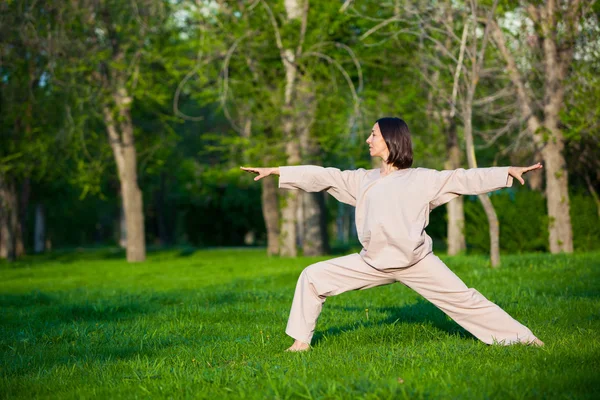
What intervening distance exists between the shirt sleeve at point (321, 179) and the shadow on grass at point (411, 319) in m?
1.38

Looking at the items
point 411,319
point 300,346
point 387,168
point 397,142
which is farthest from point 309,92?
point 300,346

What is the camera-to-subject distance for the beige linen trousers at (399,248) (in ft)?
19.0

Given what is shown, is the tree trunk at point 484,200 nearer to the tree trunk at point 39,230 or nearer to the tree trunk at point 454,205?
the tree trunk at point 454,205

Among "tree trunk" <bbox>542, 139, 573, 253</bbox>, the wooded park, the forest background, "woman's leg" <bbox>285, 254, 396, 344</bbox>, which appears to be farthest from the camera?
"tree trunk" <bbox>542, 139, 573, 253</bbox>

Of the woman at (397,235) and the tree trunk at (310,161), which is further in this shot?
the tree trunk at (310,161)

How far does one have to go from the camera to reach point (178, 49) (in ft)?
75.5

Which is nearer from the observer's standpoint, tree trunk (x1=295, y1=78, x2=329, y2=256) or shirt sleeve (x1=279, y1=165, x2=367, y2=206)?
shirt sleeve (x1=279, y1=165, x2=367, y2=206)

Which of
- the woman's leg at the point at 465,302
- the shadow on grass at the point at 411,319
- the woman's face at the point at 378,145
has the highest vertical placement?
the woman's face at the point at 378,145

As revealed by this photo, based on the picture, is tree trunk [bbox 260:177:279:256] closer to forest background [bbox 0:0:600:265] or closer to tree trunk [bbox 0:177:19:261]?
forest background [bbox 0:0:600:265]

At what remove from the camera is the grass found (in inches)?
186

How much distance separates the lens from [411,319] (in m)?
7.99

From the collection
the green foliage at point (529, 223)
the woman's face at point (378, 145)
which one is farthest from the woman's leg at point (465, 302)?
the green foliage at point (529, 223)

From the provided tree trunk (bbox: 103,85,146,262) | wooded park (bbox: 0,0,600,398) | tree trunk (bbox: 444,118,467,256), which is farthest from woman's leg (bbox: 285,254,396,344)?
tree trunk (bbox: 103,85,146,262)

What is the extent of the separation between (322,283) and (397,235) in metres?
0.71
